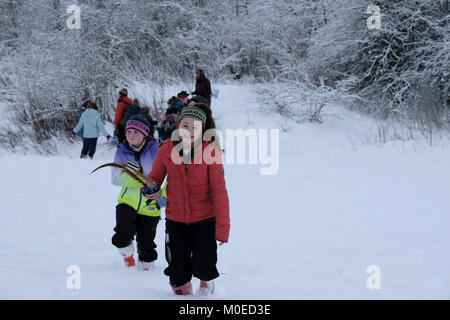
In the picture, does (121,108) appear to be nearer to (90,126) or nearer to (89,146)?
(90,126)

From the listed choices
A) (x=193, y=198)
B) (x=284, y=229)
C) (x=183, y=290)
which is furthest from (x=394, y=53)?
(x=183, y=290)

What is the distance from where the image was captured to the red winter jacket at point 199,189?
8.48 ft

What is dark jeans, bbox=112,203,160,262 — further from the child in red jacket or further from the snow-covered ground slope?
the child in red jacket

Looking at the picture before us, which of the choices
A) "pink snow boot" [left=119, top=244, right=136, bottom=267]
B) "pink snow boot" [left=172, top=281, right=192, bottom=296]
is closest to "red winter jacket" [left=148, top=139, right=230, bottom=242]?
"pink snow boot" [left=172, top=281, right=192, bottom=296]

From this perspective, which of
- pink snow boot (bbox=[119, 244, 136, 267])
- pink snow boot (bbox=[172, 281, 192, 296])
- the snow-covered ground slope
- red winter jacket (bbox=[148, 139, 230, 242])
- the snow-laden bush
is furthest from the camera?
the snow-laden bush

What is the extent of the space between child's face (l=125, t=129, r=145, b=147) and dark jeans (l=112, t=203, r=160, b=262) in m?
0.54

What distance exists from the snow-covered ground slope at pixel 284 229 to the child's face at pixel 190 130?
1.10 metres

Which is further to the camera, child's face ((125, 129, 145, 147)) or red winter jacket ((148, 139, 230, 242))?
child's face ((125, 129, 145, 147))

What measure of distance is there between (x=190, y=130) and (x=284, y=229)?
2.66m

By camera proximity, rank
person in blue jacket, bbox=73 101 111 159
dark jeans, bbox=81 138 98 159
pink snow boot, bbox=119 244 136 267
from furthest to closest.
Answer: dark jeans, bbox=81 138 98 159 < person in blue jacket, bbox=73 101 111 159 < pink snow boot, bbox=119 244 136 267


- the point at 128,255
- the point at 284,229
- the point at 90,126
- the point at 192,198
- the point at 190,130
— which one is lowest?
the point at 128,255

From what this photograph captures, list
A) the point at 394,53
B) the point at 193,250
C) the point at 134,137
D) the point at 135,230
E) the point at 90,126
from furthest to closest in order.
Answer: the point at 394,53 < the point at 90,126 < the point at 135,230 < the point at 134,137 < the point at 193,250

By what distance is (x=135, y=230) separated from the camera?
134 inches

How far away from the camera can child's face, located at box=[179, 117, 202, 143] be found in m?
2.62
